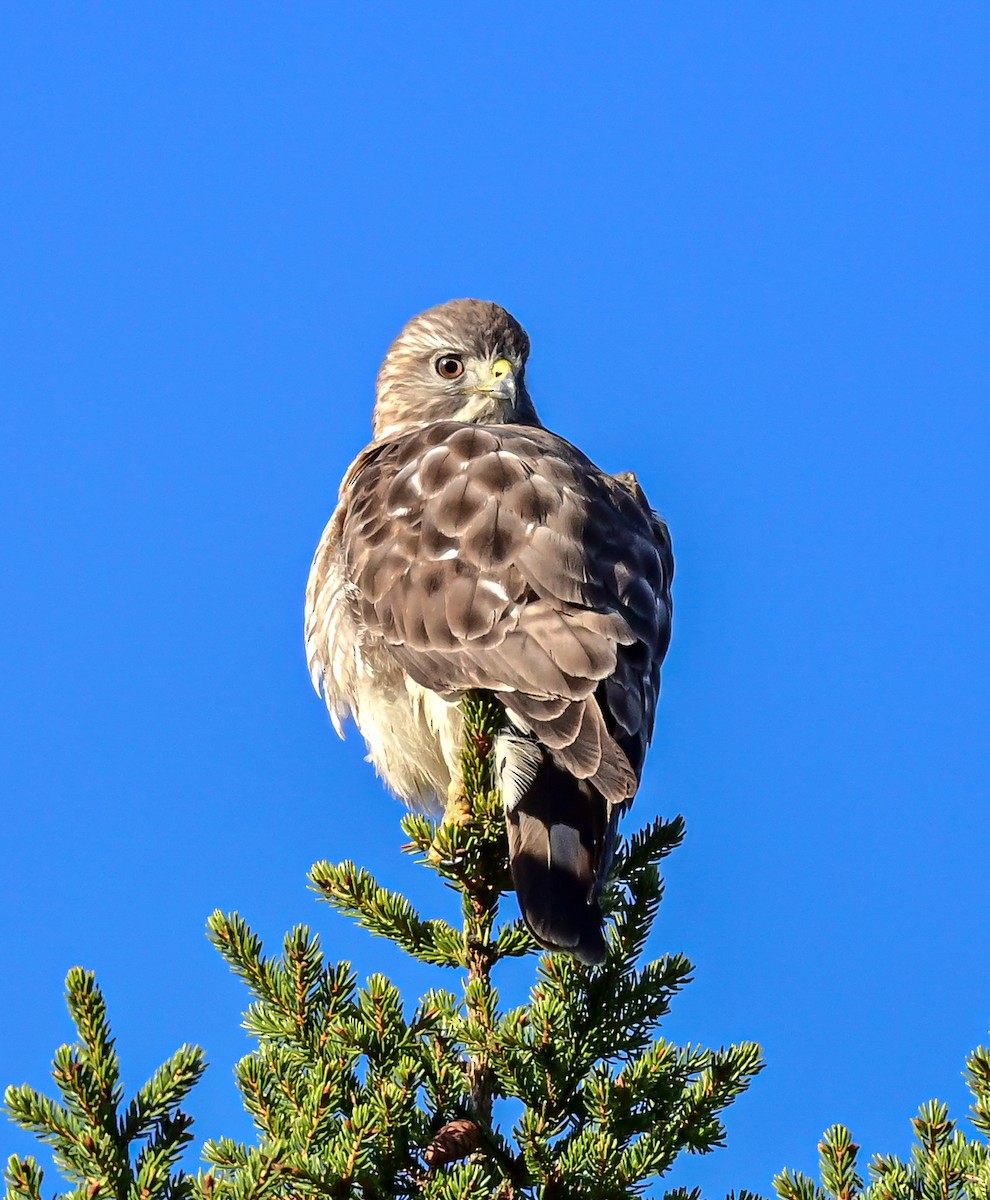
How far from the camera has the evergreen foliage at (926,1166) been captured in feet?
9.86

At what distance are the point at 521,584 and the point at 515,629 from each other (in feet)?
0.62

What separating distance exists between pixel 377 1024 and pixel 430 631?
56.3 inches

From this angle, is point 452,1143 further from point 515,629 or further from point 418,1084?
point 515,629

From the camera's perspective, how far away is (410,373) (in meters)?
7.15

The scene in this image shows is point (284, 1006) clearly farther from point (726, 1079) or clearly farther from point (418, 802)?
point (418, 802)

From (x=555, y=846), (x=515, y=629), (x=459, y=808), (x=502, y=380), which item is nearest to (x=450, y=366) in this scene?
(x=502, y=380)

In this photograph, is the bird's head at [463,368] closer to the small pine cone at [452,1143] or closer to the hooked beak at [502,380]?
the hooked beak at [502,380]

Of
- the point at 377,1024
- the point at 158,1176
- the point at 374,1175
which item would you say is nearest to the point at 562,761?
the point at 377,1024

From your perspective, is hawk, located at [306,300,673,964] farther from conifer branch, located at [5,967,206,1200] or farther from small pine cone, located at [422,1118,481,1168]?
conifer branch, located at [5,967,206,1200]

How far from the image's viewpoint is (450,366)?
698cm

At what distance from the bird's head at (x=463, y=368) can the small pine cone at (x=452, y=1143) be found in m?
3.92

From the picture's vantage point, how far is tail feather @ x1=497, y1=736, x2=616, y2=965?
3.60 m

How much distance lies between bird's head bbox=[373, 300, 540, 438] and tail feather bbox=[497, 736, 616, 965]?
2875 mm

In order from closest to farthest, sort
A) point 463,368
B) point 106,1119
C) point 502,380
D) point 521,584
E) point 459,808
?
point 106,1119 < point 459,808 < point 521,584 < point 502,380 < point 463,368
